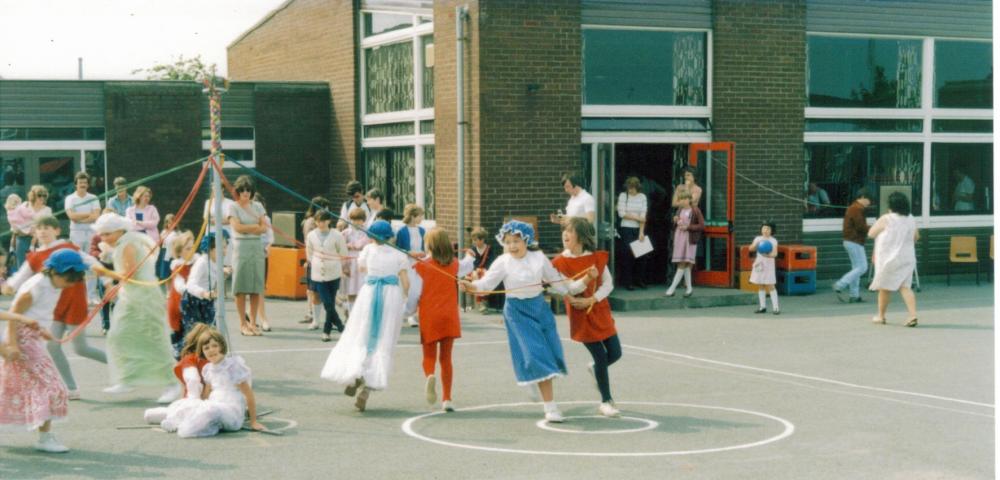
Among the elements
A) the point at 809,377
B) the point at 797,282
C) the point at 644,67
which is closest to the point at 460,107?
the point at 644,67

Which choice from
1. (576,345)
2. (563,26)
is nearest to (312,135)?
(563,26)

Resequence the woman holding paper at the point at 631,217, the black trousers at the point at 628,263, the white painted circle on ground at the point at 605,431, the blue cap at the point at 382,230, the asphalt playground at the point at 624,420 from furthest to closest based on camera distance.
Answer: the black trousers at the point at 628,263 → the woman holding paper at the point at 631,217 → the blue cap at the point at 382,230 → the white painted circle on ground at the point at 605,431 → the asphalt playground at the point at 624,420

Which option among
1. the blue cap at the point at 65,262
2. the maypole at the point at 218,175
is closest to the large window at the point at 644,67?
the maypole at the point at 218,175

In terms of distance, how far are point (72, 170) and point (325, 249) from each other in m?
9.74

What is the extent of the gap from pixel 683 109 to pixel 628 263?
2.58m

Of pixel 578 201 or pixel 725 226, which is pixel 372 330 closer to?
pixel 578 201

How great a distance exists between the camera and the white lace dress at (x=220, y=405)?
905cm

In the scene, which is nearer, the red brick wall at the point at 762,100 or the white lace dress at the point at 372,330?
the white lace dress at the point at 372,330

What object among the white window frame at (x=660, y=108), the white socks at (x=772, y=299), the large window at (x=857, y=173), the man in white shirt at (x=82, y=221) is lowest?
the white socks at (x=772, y=299)

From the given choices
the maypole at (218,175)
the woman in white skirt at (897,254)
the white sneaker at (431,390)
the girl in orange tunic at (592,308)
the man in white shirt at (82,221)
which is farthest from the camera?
the man in white shirt at (82,221)

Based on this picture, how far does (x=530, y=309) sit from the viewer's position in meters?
9.81

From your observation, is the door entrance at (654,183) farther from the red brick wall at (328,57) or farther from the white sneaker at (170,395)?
the white sneaker at (170,395)

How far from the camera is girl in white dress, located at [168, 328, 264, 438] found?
906 centimetres

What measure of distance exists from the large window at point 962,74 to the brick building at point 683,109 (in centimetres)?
3
